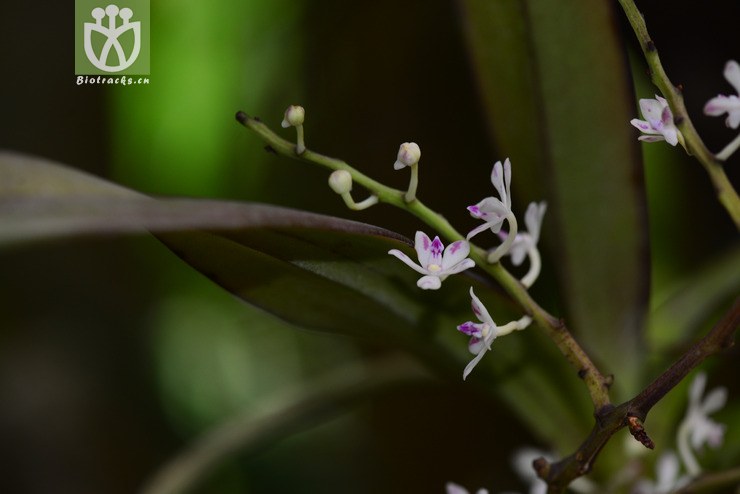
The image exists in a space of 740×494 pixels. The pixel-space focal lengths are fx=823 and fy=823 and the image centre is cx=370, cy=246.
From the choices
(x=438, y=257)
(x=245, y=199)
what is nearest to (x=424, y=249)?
(x=438, y=257)

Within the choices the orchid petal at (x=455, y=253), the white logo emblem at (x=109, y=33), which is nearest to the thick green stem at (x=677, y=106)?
the orchid petal at (x=455, y=253)

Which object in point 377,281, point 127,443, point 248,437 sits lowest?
point 127,443

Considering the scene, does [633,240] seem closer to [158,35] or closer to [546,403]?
[546,403]

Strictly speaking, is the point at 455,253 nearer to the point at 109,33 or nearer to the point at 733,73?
the point at 733,73

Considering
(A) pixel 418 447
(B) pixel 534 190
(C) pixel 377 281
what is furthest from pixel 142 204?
(A) pixel 418 447

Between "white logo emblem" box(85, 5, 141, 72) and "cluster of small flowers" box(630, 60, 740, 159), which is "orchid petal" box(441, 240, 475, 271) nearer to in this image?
"cluster of small flowers" box(630, 60, 740, 159)

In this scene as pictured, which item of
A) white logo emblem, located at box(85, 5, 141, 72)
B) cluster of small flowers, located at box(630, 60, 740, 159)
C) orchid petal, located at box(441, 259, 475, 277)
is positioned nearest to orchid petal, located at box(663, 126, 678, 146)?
cluster of small flowers, located at box(630, 60, 740, 159)

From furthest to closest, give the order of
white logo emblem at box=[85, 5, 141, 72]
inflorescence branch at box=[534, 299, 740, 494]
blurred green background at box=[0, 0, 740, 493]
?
blurred green background at box=[0, 0, 740, 493] < white logo emblem at box=[85, 5, 141, 72] < inflorescence branch at box=[534, 299, 740, 494]

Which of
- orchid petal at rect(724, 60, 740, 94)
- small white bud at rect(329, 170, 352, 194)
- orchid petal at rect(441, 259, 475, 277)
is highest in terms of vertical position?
orchid petal at rect(724, 60, 740, 94)
